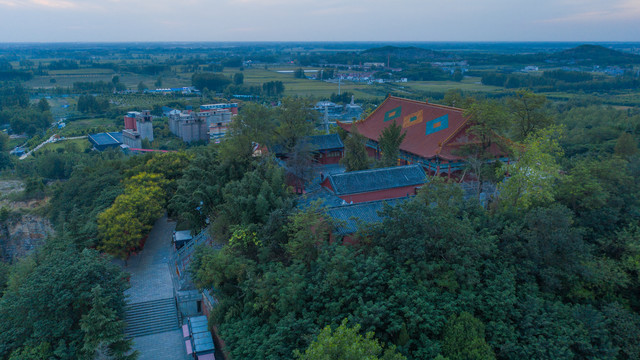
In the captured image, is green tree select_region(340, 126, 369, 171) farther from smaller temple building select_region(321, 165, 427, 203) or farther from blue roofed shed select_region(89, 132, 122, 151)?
blue roofed shed select_region(89, 132, 122, 151)

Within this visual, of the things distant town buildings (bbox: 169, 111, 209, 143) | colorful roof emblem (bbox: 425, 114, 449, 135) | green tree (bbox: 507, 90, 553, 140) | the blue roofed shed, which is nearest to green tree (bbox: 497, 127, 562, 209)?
green tree (bbox: 507, 90, 553, 140)

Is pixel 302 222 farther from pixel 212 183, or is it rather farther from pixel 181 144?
pixel 181 144

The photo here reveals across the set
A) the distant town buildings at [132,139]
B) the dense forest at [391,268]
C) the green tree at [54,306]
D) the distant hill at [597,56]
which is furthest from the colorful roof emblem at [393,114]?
the distant hill at [597,56]

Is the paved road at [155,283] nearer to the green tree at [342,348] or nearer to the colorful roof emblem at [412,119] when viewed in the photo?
the green tree at [342,348]

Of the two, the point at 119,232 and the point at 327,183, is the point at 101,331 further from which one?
the point at 327,183

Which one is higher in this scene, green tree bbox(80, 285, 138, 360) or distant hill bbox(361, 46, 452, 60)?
distant hill bbox(361, 46, 452, 60)

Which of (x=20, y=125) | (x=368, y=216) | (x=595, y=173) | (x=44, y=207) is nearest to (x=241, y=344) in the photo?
(x=368, y=216)
